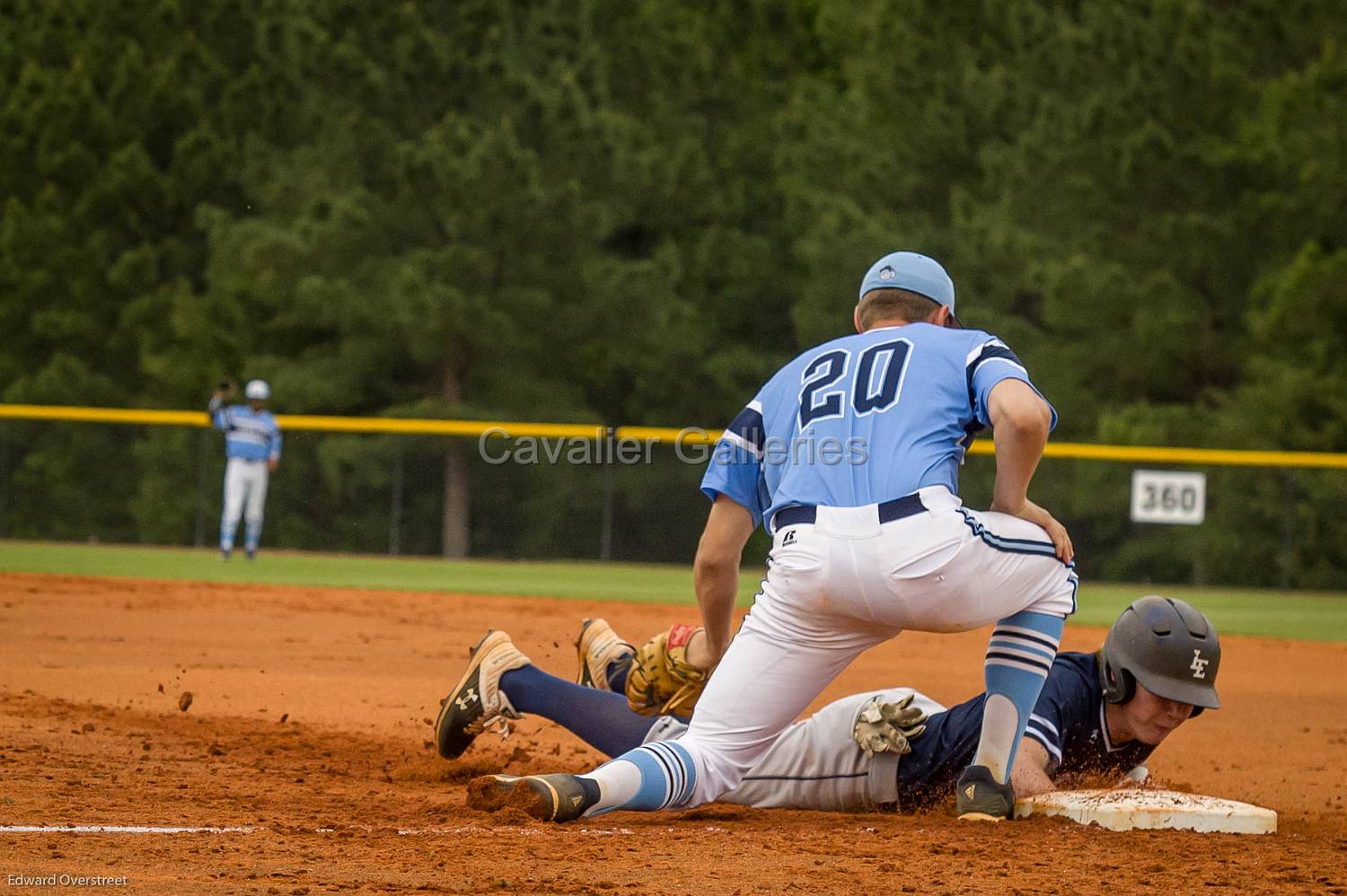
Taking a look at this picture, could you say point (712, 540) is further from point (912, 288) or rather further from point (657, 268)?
point (657, 268)

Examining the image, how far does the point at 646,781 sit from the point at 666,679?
751mm

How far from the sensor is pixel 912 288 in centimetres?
411

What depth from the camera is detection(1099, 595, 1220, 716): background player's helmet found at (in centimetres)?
422

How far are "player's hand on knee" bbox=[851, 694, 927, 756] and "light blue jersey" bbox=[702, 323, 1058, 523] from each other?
0.69m

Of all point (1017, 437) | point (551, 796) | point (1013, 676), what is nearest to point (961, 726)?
point (1013, 676)

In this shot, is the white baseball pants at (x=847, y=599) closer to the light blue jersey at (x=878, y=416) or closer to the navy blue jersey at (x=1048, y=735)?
the light blue jersey at (x=878, y=416)

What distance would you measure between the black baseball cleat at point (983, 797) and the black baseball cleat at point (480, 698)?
4.41ft

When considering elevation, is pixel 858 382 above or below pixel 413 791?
above

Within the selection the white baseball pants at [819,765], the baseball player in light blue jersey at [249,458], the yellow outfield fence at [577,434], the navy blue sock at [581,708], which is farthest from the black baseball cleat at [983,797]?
the yellow outfield fence at [577,434]

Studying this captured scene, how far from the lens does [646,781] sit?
378cm

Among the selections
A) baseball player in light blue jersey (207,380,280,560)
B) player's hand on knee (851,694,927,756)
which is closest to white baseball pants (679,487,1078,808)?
player's hand on knee (851,694,927,756)

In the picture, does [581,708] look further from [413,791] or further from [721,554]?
[721,554]

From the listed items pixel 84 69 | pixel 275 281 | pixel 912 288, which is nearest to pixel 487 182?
pixel 275 281

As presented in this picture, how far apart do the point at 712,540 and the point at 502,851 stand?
971 mm
